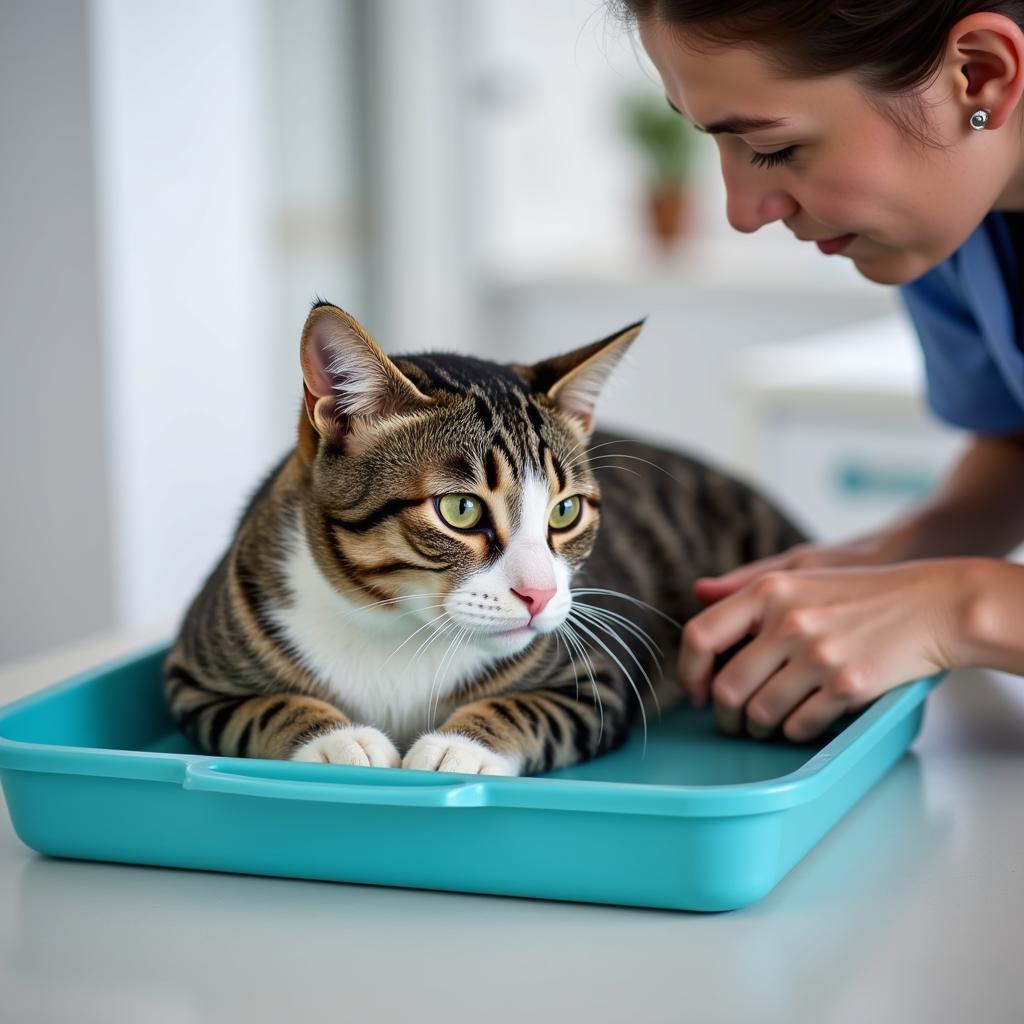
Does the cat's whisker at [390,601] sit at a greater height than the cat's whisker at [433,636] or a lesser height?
greater

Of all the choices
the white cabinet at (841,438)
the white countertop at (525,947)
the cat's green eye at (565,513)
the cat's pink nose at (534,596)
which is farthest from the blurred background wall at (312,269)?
the white countertop at (525,947)

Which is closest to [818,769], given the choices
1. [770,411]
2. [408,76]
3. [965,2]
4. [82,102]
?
[965,2]

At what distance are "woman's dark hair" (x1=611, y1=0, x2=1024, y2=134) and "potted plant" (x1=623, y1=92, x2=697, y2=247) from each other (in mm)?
2847

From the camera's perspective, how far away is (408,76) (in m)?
3.93

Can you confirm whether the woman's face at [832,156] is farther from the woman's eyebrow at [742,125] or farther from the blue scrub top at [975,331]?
the blue scrub top at [975,331]

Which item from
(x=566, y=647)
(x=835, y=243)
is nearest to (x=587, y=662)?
(x=566, y=647)

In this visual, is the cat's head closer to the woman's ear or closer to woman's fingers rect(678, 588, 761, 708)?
woman's fingers rect(678, 588, 761, 708)

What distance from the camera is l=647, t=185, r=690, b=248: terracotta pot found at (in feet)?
12.7

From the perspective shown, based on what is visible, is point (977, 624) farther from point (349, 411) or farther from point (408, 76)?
point (408, 76)

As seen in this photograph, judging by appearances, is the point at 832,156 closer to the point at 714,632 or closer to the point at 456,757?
the point at 714,632

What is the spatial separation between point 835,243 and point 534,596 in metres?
0.37

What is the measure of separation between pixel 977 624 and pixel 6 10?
7.63 feet

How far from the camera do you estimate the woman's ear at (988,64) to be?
35.9 inches

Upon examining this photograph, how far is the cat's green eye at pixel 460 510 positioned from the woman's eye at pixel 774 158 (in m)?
0.32
